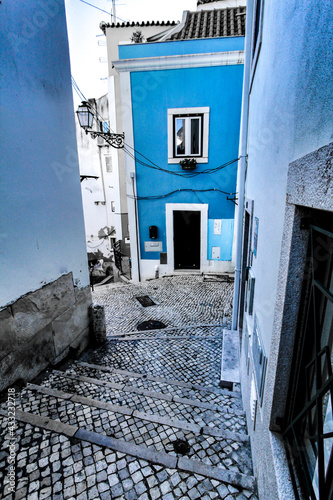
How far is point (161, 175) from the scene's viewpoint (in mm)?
9477

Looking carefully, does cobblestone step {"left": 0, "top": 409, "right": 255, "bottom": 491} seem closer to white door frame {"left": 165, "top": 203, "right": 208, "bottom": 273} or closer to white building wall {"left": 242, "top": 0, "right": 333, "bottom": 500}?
white building wall {"left": 242, "top": 0, "right": 333, "bottom": 500}

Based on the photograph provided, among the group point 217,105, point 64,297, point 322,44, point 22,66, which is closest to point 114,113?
point 217,105

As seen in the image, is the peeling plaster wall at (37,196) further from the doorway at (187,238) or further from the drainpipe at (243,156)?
the doorway at (187,238)

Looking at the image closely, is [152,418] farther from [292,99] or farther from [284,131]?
[292,99]

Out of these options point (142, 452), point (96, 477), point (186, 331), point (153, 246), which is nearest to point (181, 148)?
point (153, 246)

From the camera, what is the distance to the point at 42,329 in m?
3.49

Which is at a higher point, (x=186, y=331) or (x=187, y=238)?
(x=187, y=238)

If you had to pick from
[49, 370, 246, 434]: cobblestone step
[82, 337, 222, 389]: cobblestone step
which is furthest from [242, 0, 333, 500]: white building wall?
[82, 337, 222, 389]: cobblestone step

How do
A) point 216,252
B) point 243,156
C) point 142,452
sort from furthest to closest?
1. point 216,252
2. point 243,156
3. point 142,452

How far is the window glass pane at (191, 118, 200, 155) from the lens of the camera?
8852mm

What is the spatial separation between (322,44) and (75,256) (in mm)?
3991

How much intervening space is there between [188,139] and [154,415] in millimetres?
8555

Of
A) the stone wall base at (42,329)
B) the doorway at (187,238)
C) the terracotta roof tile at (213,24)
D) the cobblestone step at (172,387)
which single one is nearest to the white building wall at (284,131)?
the cobblestone step at (172,387)

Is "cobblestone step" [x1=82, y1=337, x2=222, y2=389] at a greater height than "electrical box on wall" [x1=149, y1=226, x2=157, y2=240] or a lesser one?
lesser
